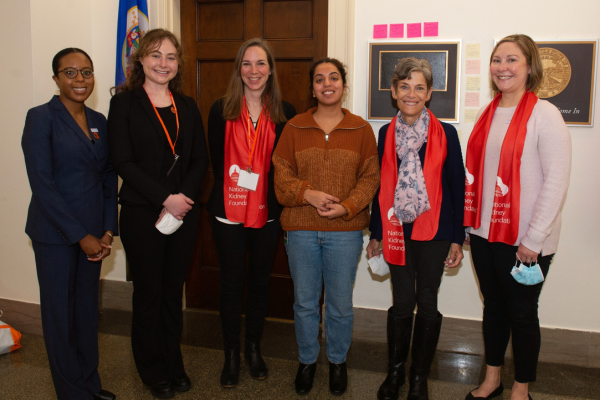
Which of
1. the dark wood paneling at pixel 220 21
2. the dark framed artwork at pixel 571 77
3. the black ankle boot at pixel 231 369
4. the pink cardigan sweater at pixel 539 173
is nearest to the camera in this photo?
the pink cardigan sweater at pixel 539 173

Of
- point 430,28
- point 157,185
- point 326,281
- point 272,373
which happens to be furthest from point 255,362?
point 430,28

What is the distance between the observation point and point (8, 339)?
2.58 meters

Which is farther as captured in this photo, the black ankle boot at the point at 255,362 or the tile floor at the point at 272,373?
the black ankle boot at the point at 255,362

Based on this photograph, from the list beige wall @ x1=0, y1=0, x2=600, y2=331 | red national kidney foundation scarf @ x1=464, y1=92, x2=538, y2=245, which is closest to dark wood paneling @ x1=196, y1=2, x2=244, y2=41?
beige wall @ x1=0, y1=0, x2=600, y2=331

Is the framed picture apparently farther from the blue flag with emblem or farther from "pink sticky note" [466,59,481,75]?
the blue flag with emblem

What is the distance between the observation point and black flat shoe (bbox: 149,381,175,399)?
215cm

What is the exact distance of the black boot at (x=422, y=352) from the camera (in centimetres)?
204

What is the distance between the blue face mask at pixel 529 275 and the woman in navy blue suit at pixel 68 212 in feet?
6.15

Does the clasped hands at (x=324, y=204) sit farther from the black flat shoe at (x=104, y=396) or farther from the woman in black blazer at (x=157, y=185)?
the black flat shoe at (x=104, y=396)

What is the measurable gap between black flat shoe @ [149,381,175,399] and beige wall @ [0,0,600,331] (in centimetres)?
130

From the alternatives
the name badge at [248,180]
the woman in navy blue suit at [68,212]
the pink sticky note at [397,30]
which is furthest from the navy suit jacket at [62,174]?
the pink sticky note at [397,30]

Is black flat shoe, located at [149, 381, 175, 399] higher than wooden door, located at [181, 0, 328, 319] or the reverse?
the reverse

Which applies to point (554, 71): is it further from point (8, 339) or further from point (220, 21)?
point (8, 339)

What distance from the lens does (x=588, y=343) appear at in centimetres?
254
